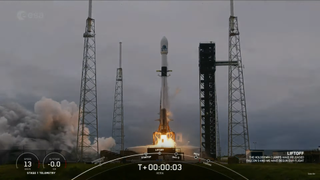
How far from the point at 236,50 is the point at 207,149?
41741mm

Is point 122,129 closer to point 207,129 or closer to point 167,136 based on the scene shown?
point 167,136

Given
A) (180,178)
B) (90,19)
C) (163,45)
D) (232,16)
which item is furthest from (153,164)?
(163,45)

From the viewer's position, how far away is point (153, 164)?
1860 inches

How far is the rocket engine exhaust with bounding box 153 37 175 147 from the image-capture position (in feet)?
395

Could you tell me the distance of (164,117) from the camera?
12206cm
